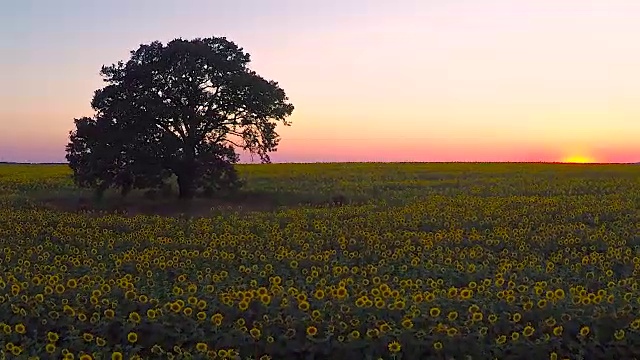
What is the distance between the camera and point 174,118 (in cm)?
2711

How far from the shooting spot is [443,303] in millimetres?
7684

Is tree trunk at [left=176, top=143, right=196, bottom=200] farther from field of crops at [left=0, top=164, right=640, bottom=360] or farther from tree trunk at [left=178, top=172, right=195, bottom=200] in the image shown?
field of crops at [left=0, top=164, right=640, bottom=360]

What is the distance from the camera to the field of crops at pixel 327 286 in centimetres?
683

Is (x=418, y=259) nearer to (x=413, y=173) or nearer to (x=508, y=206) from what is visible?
(x=508, y=206)

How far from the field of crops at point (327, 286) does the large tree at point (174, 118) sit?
26.4ft

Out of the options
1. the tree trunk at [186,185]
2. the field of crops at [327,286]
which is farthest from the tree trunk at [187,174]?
the field of crops at [327,286]

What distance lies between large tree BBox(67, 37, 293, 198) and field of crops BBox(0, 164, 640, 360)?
805cm

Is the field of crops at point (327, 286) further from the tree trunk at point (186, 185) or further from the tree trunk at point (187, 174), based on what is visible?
the tree trunk at point (186, 185)

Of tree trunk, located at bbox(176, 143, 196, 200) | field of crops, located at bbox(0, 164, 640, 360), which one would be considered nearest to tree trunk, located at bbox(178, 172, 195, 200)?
tree trunk, located at bbox(176, 143, 196, 200)

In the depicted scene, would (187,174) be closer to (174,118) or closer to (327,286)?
(174,118)

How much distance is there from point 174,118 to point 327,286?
19175 millimetres

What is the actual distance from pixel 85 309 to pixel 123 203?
2048 centimetres

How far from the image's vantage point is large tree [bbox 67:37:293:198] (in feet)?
86.5

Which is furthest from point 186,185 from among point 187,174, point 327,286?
point 327,286
